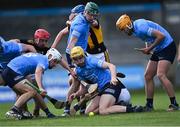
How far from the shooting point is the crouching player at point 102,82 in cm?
1603

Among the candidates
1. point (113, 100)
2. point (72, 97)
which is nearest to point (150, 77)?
point (113, 100)

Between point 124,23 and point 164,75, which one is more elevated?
point 124,23

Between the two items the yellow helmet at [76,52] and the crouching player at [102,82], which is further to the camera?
the crouching player at [102,82]

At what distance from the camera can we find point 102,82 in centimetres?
1636

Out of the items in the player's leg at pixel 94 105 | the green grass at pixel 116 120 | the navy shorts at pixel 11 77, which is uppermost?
the navy shorts at pixel 11 77

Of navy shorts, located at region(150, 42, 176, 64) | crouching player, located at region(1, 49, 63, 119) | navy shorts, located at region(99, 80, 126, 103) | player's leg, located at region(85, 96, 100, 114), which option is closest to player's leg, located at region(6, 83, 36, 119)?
crouching player, located at region(1, 49, 63, 119)

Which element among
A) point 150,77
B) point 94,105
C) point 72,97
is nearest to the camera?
point 94,105

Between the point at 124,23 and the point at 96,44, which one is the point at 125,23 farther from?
the point at 96,44

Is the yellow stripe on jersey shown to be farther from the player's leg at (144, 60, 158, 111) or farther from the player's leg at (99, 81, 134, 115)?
the player's leg at (99, 81, 134, 115)

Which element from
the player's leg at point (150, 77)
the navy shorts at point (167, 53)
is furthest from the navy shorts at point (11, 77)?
the navy shorts at point (167, 53)

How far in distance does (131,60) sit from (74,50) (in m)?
14.9

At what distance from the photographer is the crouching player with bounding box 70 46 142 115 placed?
16.0 meters

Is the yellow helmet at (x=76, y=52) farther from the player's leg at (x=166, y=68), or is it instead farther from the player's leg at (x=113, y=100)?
the player's leg at (x=166, y=68)

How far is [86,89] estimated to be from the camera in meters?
16.5
